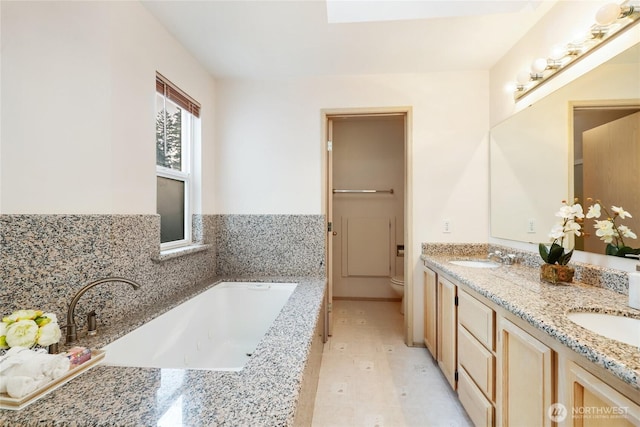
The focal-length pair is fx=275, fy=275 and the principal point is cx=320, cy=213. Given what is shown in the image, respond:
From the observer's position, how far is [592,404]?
31.8 inches

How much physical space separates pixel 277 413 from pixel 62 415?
1.98 feet

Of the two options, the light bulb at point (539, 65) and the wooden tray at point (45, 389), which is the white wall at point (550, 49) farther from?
the wooden tray at point (45, 389)

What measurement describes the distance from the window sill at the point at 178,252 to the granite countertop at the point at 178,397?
81 centimetres

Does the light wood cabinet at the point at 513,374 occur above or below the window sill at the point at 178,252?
below

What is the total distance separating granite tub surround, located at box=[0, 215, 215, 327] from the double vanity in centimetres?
191

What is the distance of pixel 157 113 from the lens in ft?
6.36

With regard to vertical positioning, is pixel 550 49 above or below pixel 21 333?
above

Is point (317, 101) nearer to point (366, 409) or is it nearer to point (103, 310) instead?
point (103, 310)

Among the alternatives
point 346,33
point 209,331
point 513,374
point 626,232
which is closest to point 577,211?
point 626,232

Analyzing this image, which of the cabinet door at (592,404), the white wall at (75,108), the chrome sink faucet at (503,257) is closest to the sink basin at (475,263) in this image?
the chrome sink faucet at (503,257)

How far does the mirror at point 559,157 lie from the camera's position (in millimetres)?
1229

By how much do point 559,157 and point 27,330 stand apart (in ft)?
8.52

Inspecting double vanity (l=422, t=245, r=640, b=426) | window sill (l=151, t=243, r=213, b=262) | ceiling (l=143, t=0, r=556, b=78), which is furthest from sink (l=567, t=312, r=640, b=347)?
window sill (l=151, t=243, r=213, b=262)

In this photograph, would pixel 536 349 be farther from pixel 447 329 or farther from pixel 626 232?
pixel 447 329
